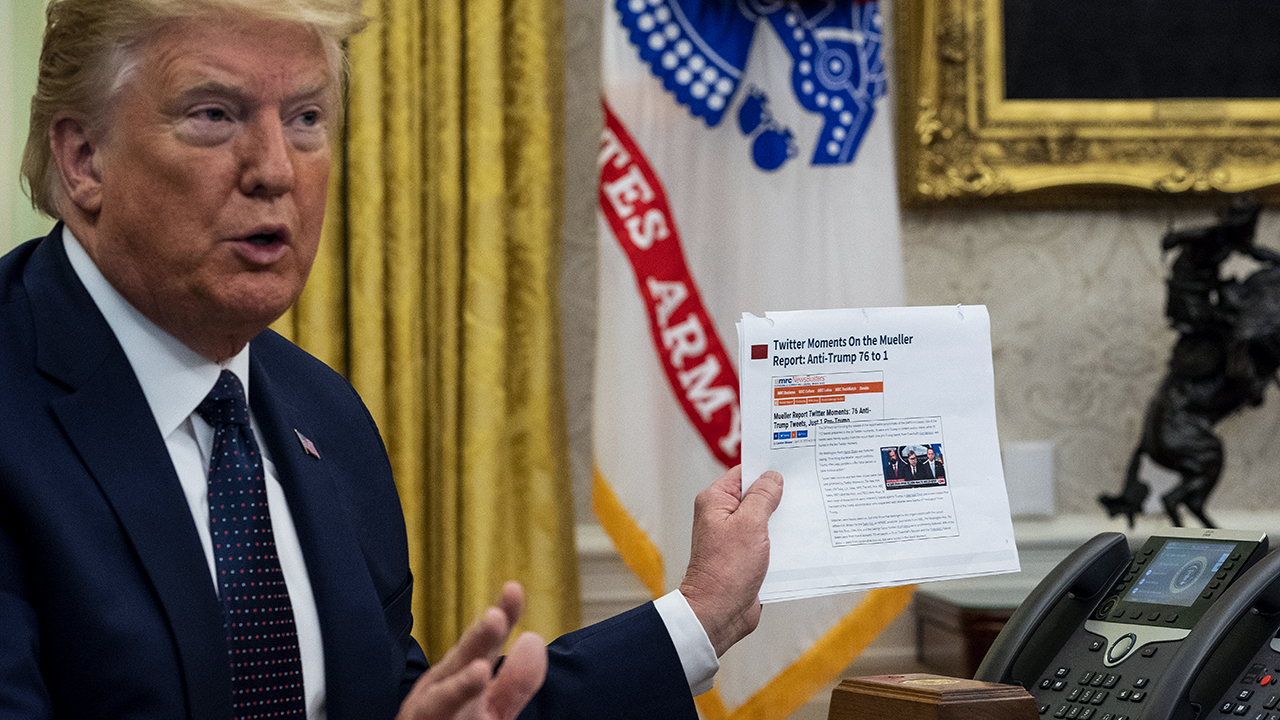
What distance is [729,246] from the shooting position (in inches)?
103

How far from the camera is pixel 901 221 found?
9.39ft

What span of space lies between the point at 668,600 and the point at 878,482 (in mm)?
265

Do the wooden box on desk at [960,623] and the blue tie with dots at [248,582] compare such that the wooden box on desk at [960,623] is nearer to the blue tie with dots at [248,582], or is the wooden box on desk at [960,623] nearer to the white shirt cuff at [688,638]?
the white shirt cuff at [688,638]

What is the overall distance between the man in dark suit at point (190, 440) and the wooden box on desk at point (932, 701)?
186 millimetres

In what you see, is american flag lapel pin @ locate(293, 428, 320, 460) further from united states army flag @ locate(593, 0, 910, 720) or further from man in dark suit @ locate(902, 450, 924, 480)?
united states army flag @ locate(593, 0, 910, 720)

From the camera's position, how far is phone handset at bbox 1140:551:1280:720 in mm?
897

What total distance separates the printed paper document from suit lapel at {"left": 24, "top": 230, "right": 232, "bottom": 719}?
50 cm

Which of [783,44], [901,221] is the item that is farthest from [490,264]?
[901,221]

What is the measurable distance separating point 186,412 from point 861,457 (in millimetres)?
626

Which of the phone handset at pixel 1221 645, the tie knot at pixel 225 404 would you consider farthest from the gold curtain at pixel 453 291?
the phone handset at pixel 1221 645

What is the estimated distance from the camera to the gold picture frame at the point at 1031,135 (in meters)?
2.82

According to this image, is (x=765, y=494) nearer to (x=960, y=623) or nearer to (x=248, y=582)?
(x=248, y=582)

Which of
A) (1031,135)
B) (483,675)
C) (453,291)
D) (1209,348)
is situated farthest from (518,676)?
(1031,135)

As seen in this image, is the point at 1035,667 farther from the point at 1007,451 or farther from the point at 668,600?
the point at 1007,451
